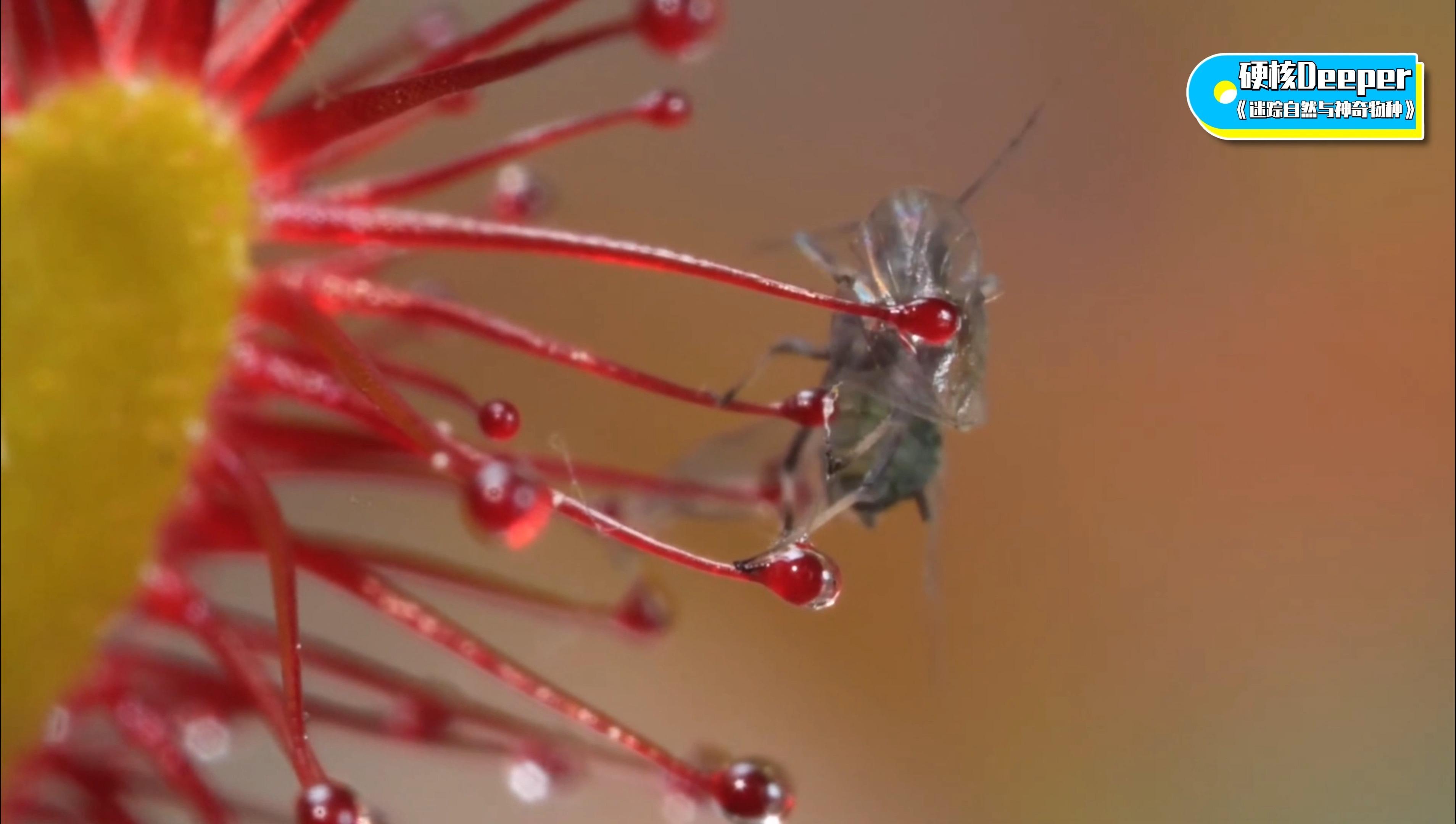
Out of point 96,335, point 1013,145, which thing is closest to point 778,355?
point 1013,145

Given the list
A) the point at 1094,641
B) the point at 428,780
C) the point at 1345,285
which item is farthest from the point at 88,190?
the point at 1345,285

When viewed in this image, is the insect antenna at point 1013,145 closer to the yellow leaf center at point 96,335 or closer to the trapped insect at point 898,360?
the trapped insect at point 898,360

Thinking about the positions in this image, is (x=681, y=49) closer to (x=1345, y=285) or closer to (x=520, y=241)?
(x=520, y=241)

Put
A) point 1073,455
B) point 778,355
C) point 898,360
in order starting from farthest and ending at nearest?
point 1073,455 → point 778,355 → point 898,360

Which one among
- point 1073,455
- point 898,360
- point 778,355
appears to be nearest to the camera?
point 898,360

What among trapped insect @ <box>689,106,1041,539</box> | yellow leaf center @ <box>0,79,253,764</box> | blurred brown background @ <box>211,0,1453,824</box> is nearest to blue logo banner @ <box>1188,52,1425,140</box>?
blurred brown background @ <box>211,0,1453,824</box>

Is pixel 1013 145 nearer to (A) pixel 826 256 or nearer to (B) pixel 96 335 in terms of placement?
(A) pixel 826 256
